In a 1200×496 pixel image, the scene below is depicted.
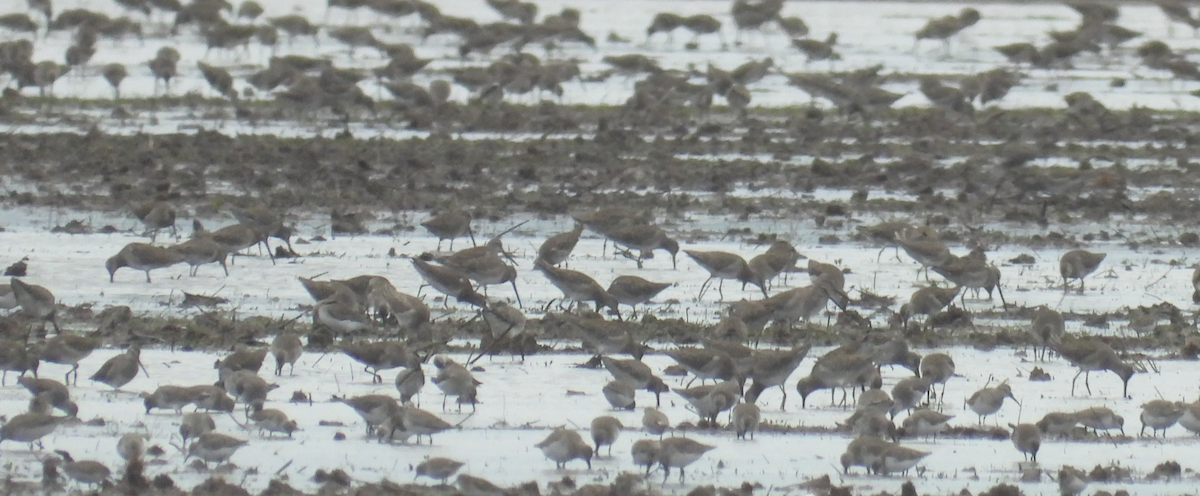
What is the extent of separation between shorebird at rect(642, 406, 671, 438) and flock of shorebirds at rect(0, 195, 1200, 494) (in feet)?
0.05

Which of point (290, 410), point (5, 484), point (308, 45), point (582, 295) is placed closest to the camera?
point (5, 484)

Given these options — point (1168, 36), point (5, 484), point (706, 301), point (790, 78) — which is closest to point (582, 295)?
point (706, 301)

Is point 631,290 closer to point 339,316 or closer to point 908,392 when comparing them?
point 339,316

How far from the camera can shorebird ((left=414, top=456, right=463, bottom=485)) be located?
788 cm

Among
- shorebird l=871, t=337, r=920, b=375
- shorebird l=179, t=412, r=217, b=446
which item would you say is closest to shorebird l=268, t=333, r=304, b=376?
shorebird l=179, t=412, r=217, b=446

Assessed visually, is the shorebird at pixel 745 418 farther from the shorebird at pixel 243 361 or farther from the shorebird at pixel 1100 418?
the shorebird at pixel 243 361

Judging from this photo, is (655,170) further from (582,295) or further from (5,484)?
(5,484)

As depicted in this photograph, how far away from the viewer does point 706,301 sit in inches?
519

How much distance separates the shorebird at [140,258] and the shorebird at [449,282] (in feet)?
6.51

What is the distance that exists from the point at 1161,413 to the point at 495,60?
79.4ft

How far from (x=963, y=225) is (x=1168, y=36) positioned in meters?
23.9

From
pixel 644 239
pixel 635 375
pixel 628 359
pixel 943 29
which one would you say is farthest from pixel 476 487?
pixel 943 29

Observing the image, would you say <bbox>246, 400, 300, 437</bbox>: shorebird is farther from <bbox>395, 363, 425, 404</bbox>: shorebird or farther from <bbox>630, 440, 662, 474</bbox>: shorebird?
<bbox>630, 440, 662, 474</bbox>: shorebird

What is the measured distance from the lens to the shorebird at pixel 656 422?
8836 mm
